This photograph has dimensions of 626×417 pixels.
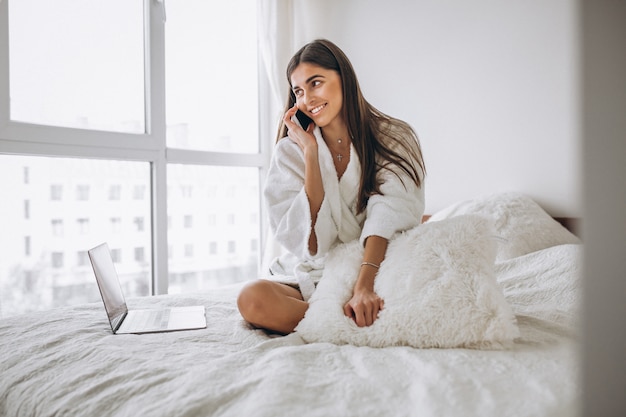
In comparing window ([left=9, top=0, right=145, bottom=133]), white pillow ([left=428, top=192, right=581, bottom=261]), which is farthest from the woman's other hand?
window ([left=9, top=0, right=145, bottom=133])

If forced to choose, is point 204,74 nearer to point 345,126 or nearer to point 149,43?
point 149,43

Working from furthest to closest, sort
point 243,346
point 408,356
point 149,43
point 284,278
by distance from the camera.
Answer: point 149,43 → point 284,278 → point 243,346 → point 408,356

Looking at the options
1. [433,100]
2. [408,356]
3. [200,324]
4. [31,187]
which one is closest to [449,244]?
[408,356]

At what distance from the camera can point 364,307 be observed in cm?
104

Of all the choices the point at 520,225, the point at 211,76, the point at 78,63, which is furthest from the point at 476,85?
the point at 78,63

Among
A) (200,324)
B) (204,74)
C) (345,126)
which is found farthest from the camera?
(204,74)

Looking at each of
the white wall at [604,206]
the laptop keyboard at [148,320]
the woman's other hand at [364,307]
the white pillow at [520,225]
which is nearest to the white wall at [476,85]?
the white pillow at [520,225]

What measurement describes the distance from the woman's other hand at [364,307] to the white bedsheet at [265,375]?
0.09m

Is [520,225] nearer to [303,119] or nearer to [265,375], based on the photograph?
[303,119]

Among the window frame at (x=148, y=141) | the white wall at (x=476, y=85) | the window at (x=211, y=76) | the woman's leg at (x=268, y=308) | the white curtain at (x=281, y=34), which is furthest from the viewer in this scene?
the white curtain at (x=281, y=34)

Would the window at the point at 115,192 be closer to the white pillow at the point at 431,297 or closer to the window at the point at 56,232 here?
the window at the point at 56,232

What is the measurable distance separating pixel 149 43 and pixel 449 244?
190 cm

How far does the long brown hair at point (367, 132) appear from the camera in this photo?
1405 millimetres

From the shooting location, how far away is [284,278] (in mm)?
1398
